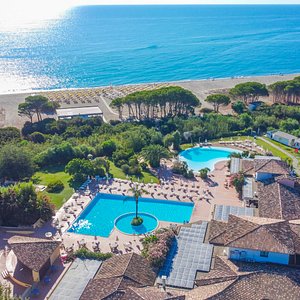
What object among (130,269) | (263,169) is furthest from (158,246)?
(263,169)

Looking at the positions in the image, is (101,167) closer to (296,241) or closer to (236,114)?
(296,241)

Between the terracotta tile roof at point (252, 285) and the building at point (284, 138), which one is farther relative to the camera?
the building at point (284, 138)

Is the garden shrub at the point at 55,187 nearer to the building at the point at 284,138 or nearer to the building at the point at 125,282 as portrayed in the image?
the building at the point at 125,282

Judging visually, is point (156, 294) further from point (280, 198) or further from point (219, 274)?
point (280, 198)

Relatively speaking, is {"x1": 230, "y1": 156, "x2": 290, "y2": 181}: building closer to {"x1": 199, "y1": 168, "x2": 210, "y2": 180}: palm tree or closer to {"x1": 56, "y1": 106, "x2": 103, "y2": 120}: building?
{"x1": 199, "y1": 168, "x2": 210, "y2": 180}: palm tree

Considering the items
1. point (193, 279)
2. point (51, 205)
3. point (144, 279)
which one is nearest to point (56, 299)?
point (144, 279)

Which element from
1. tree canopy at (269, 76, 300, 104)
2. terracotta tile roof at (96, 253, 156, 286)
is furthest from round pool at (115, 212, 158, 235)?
tree canopy at (269, 76, 300, 104)

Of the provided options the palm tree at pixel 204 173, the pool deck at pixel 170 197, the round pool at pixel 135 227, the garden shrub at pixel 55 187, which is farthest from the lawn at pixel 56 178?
the palm tree at pixel 204 173
